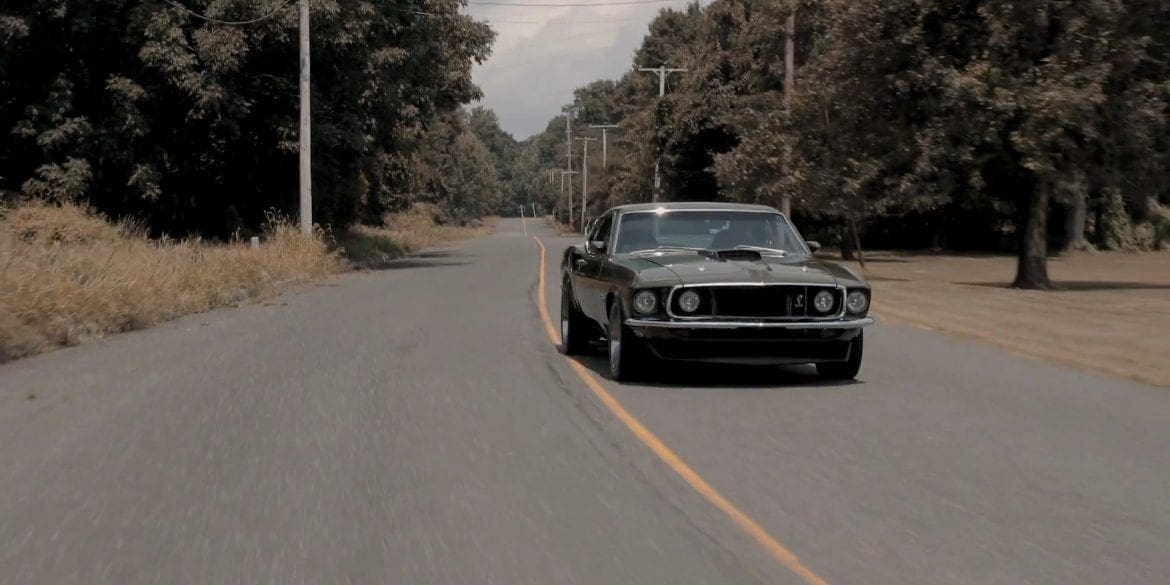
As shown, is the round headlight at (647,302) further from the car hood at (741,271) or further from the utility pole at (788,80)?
the utility pole at (788,80)

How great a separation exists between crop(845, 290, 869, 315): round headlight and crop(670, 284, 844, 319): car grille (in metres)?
0.46

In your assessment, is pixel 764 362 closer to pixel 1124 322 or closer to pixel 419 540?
pixel 419 540

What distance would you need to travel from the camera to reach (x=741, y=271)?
11.2 metres

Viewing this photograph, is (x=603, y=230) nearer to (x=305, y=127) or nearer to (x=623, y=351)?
(x=623, y=351)

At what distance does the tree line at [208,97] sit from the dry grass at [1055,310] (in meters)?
14.0

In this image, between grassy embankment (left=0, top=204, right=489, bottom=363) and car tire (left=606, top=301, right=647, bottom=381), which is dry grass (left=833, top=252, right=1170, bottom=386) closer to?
car tire (left=606, top=301, right=647, bottom=381)

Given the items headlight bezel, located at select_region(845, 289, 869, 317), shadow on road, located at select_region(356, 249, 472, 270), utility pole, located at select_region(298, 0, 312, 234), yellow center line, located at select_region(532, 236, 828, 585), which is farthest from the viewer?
shadow on road, located at select_region(356, 249, 472, 270)

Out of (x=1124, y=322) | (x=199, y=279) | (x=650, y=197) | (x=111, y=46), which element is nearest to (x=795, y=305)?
(x=1124, y=322)

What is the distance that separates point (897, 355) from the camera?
14562 mm

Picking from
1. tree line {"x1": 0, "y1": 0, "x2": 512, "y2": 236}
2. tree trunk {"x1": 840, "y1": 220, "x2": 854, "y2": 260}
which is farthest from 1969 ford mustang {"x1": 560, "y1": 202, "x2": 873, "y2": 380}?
tree trunk {"x1": 840, "y1": 220, "x2": 854, "y2": 260}

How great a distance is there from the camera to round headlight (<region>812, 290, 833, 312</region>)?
11.1m

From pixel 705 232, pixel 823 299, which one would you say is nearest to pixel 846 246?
pixel 705 232

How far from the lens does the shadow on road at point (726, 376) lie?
11734mm

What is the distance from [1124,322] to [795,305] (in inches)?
426
